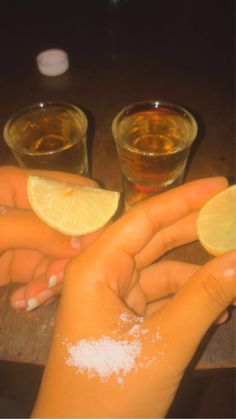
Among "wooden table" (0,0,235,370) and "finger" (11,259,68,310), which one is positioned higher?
"wooden table" (0,0,235,370)

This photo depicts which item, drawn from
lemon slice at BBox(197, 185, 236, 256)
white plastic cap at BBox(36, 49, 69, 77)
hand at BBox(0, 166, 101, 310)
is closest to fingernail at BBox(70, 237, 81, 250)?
hand at BBox(0, 166, 101, 310)

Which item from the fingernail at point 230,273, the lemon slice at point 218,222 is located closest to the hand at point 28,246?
the lemon slice at point 218,222

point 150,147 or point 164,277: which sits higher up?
point 150,147

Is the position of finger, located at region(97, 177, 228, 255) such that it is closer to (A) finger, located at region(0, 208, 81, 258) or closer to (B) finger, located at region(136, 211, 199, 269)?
(B) finger, located at region(136, 211, 199, 269)

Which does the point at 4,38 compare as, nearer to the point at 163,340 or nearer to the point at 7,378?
the point at 7,378

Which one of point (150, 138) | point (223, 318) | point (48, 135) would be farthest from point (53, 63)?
point (223, 318)

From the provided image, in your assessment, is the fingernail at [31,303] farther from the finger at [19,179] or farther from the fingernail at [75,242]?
the finger at [19,179]

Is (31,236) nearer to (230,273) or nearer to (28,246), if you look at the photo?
(28,246)
